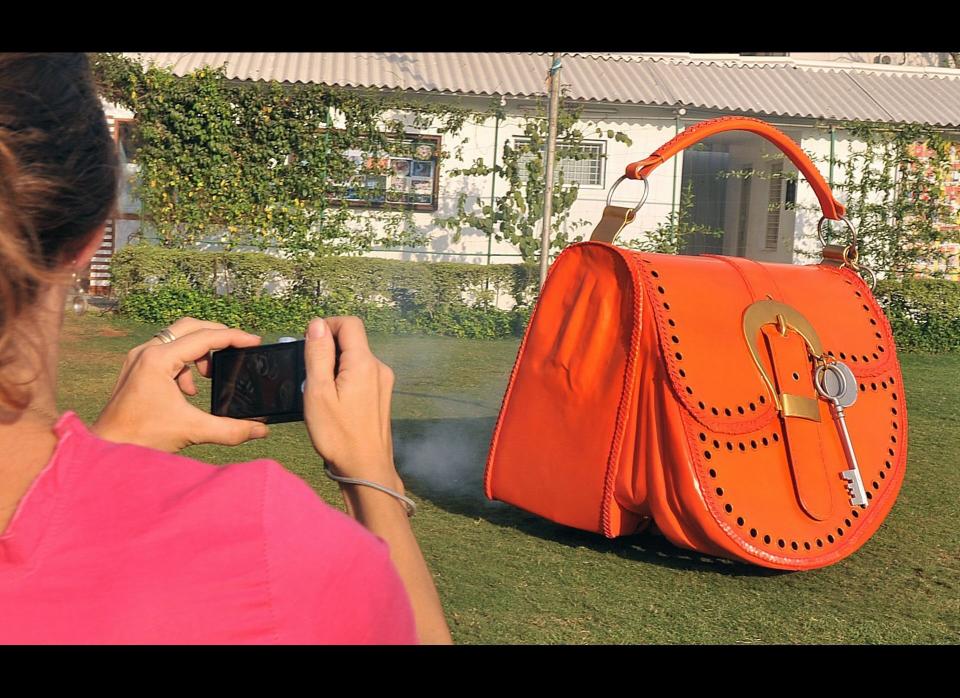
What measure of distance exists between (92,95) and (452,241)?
10.4 metres

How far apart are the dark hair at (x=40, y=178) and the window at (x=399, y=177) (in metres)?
10.1

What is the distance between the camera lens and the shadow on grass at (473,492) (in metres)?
3.04

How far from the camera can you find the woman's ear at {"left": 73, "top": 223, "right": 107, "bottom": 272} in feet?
2.70

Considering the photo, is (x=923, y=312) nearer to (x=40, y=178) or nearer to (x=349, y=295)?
(x=349, y=295)

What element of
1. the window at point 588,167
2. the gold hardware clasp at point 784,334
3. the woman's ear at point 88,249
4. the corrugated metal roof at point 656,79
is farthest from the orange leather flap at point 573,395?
the window at point 588,167

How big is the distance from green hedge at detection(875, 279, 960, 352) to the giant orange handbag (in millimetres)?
7326

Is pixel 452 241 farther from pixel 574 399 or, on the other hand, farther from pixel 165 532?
pixel 165 532

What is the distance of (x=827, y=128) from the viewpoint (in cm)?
1181

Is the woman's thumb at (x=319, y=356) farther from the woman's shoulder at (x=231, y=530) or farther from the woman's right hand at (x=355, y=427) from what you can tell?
the woman's shoulder at (x=231, y=530)

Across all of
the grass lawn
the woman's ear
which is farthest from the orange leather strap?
the woman's ear

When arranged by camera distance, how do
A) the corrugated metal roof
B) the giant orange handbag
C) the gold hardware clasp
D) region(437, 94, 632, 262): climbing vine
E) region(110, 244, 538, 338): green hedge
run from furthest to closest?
the corrugated metal roof < region(437, 94, 632, 262): climbing vine < region(110, 244, 538, 338): green hedge < the gold hardware clasp < the giant orange handbag

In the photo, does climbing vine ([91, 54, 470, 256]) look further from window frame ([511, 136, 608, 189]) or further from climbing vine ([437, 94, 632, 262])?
window frame ([511, 136, 608, 189])

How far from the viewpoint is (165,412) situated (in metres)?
1.18
